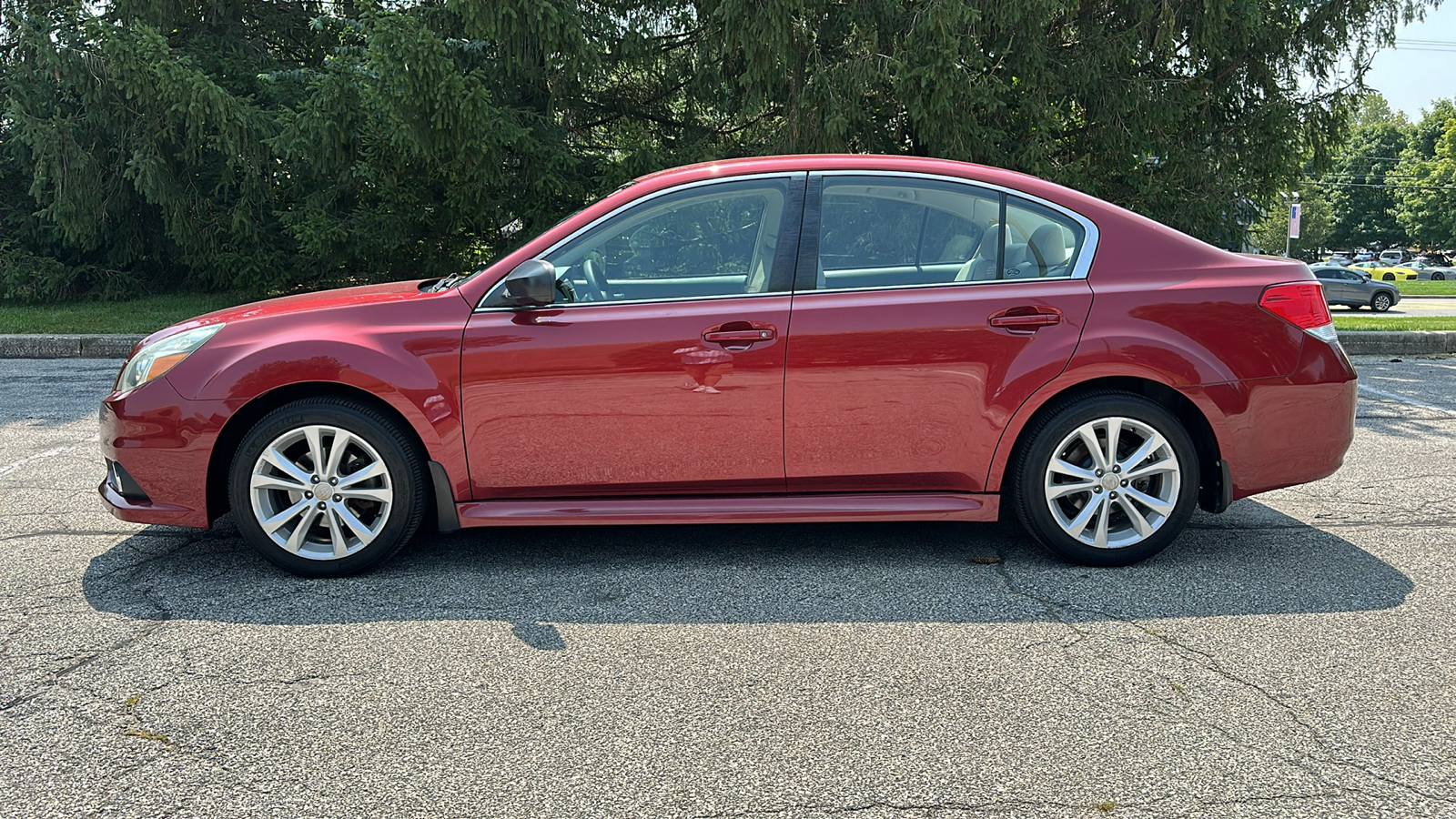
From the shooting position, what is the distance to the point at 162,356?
4477 mm

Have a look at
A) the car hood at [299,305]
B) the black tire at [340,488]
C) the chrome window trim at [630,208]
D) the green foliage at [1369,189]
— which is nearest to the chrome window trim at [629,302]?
the chrome window trim at [630,208]

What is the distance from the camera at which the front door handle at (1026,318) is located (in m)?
4.40

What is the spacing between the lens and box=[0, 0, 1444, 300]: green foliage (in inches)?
487

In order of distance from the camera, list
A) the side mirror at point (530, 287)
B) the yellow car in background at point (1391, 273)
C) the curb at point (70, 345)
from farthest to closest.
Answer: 1. the yellow car in background at point (1391, 273)
2. the curb at point (70, 345)
3. the side mirror at point (530, 287)

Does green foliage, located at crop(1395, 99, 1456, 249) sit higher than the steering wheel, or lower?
higher

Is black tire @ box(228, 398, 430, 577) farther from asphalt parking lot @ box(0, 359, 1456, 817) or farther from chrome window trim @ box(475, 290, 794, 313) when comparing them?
chrome window trim @ box(475, 290, 794, 313)

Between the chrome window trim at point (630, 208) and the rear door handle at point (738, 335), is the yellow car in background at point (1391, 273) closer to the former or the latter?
the chrome window trim at point (630, 208)

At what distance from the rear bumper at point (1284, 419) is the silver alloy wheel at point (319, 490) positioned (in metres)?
3.12

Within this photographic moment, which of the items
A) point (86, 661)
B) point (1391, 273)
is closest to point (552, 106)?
point (86, 661)

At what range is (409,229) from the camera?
1450 centimetres

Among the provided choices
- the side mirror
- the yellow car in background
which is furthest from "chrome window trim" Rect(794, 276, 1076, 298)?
the yellow car in background

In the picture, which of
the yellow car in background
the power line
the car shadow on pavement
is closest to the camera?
the car shadow on pavement

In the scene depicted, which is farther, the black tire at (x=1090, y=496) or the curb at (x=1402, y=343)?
the curb at (x=1402, y=343)

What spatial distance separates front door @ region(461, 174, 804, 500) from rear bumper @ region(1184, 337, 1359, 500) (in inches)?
65.7
